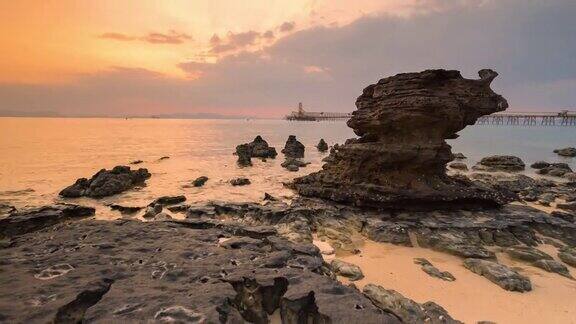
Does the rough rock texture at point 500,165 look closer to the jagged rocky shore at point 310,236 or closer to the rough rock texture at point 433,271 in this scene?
the jagged rocky shore at point 310,236

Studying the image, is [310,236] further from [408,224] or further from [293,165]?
[293,165]

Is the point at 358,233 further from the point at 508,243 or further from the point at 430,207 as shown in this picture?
the point at 508,243

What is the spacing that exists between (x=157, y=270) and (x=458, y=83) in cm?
1339

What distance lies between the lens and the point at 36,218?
1049 cm

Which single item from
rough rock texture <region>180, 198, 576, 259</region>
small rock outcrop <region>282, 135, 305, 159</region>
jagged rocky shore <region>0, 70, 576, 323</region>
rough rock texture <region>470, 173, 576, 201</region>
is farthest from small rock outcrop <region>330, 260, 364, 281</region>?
small rock outcrop <region>282, 135, 305, 159</region>

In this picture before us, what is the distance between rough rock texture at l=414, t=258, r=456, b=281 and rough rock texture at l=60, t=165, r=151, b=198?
14.5 meters

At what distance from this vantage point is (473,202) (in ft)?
45.7

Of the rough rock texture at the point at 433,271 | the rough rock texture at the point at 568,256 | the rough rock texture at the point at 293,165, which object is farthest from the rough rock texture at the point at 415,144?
the rough rock texture at the point at 293,165

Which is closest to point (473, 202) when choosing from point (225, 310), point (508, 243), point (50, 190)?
point (508, 243)

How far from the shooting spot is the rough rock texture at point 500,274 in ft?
26.5

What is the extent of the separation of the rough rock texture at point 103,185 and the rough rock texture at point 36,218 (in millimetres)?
4220

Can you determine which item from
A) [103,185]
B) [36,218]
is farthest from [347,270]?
[103,185]

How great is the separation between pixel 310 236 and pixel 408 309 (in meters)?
4.70

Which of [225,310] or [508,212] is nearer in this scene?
[225,310]
